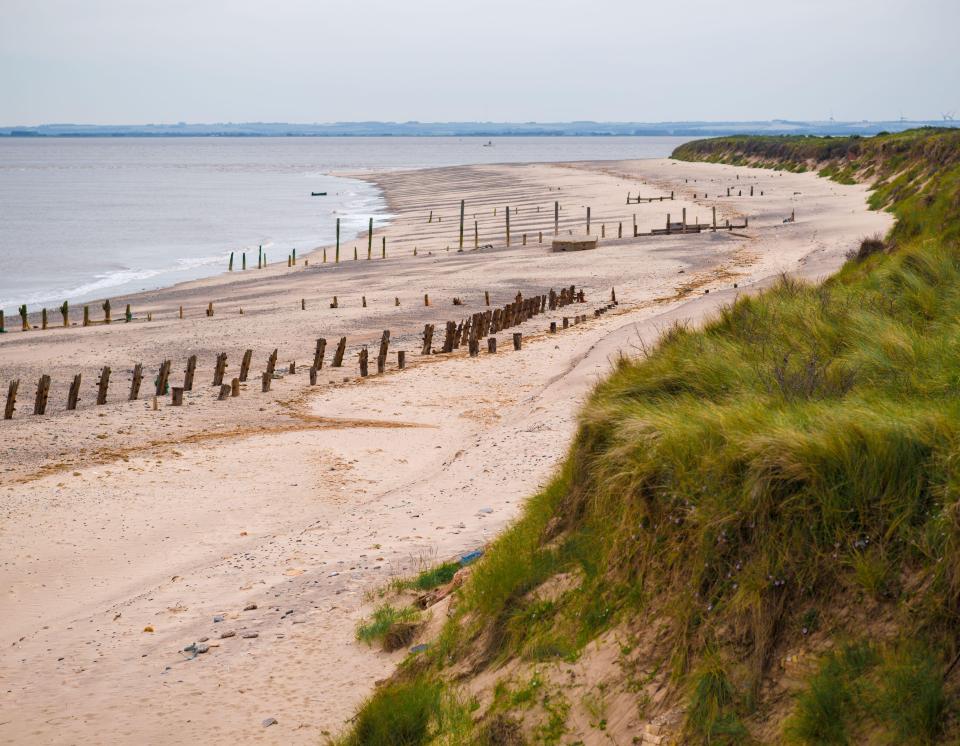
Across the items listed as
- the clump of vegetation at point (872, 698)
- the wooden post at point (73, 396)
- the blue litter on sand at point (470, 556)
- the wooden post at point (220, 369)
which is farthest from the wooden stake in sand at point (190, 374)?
the clump of vegetation at point (872, 698)

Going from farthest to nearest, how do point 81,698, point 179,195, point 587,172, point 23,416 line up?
point 587,172, point 179,195, point 23,416, point 81,698

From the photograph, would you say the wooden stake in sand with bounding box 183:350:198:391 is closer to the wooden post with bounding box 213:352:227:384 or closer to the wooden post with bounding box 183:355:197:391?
the wooden post with bounding box 183:355:197:391

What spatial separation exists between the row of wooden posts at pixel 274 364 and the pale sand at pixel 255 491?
1.05ft

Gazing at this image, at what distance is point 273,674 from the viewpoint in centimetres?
792

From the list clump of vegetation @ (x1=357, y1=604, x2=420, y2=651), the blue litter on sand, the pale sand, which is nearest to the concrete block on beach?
the pale sand

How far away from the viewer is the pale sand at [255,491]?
26.3 feet

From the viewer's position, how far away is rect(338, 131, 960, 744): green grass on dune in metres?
4.84

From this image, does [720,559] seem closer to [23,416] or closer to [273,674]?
[273,674]

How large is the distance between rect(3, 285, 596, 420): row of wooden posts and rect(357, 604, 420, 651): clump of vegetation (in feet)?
42.5

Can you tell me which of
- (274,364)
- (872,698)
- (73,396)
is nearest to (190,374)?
(274,364)

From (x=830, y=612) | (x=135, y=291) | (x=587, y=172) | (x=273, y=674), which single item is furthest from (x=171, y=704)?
(x=587, y=172)

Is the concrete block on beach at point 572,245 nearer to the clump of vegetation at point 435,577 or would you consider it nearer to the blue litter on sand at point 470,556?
the blue litter on sand at point 470,556

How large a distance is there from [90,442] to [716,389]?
13232 mm

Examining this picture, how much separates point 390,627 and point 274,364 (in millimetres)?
15448
